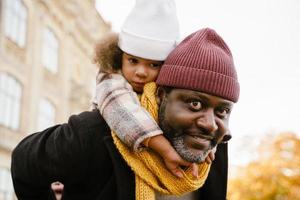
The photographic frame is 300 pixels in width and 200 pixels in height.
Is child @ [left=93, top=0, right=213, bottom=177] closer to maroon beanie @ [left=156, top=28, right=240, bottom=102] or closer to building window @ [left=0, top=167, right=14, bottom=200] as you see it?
maroon beanie @ [left=156, top=28, right=240, bottom=102]

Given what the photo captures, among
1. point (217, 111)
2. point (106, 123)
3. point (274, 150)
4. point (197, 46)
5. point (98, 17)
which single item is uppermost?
point (197, 46)

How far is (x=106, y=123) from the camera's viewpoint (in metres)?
2.13

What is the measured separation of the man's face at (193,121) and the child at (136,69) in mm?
37

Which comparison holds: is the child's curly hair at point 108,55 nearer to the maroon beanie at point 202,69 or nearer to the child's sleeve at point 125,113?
the child's sleeve at point 125,113

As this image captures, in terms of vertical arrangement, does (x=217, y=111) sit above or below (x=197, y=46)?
below

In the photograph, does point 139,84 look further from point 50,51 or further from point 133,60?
point 50,51

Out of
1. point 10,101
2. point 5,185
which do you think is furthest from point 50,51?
point 5,185

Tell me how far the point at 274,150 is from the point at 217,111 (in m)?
27.0

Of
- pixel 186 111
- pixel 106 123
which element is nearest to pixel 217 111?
pixel 186 111

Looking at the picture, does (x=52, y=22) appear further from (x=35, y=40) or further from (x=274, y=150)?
(x=274, y=150)

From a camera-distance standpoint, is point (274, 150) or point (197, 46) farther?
point (274, 150)

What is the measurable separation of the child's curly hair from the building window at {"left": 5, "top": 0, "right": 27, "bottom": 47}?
53.4 ft

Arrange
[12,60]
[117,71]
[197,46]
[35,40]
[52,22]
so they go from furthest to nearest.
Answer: [52,22] < [35,40] < [12,60] < [117,71] < [197,46]

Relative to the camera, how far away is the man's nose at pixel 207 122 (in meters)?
1.91
